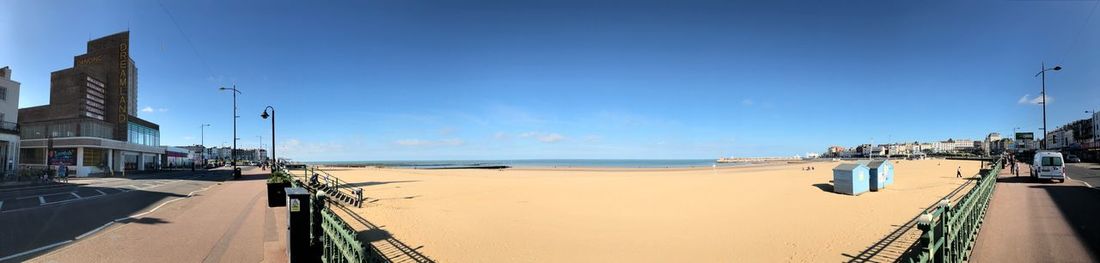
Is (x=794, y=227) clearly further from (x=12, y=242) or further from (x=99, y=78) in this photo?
(x=99, y=78)

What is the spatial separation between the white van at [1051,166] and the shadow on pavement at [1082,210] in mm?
4150

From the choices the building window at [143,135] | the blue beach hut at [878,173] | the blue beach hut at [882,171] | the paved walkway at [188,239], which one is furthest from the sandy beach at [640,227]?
the building window at [143,135]

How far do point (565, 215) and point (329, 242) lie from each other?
9622 millimetres

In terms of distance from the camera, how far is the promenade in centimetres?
800

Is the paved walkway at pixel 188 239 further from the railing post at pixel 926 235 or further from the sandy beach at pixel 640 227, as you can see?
the railing post at pixel 926 235

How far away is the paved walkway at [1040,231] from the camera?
8.12 m

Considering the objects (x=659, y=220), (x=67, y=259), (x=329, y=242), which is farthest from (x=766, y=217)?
(x=67, y=259)

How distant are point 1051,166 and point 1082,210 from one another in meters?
16.0

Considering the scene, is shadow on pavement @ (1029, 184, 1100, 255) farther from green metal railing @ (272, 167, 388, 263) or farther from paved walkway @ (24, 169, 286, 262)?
paved walkway @ (24, 169, 286, 262)

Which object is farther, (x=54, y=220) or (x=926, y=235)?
(x=54, y=220)

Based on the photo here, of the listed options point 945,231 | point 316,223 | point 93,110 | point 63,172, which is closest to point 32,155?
point 93,110

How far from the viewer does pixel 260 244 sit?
354 inches

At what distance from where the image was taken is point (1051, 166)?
25.3 meters

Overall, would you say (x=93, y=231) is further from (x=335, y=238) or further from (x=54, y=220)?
(x=335, y=238)
